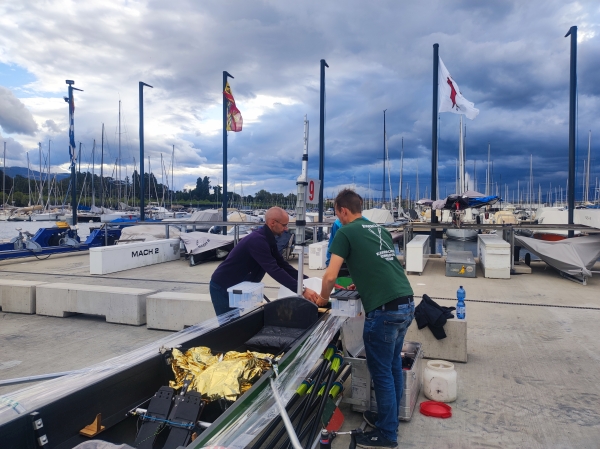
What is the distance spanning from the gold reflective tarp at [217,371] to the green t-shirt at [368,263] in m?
0.97

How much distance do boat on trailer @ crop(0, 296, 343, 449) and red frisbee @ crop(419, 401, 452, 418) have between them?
1.17m

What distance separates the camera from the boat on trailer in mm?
2473

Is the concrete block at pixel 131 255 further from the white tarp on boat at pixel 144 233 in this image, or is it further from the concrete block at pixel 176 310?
the concrete block at pixel 176 310

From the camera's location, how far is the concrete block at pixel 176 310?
6.93 m

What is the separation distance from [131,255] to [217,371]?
460 inches

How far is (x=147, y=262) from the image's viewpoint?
1482 centimetres

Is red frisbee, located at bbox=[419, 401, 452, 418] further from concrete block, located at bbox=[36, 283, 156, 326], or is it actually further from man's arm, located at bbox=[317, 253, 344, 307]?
concrete block, located at bbox=[36, 283, 156, 326]

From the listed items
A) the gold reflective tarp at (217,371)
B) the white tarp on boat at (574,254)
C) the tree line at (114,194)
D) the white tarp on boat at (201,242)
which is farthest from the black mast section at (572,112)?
the tree line at (114,194)

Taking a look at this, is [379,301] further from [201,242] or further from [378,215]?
[378,215]

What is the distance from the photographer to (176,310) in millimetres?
7082

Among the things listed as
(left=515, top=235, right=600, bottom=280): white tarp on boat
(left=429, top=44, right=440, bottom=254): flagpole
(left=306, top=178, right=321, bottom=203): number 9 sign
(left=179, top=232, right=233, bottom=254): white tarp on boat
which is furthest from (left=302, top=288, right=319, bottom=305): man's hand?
(left=429, top=44, right=440, bottom=254): flagpole

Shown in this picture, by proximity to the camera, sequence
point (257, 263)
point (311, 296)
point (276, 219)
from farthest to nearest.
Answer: point (257, 263) < point (276, 219) < point (311, 296)

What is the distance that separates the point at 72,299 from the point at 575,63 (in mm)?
16300

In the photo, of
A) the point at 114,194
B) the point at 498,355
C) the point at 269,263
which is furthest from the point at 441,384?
the point at 114,194
